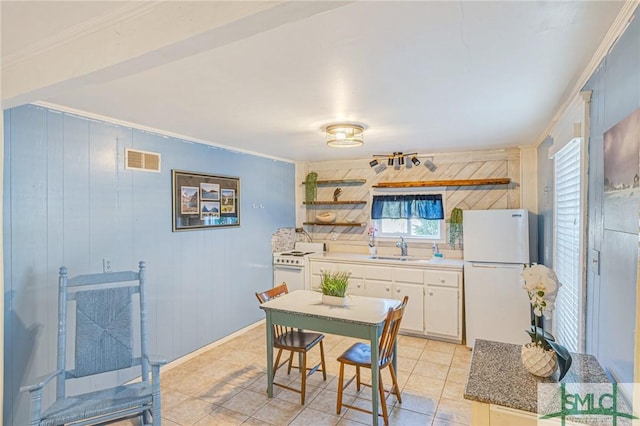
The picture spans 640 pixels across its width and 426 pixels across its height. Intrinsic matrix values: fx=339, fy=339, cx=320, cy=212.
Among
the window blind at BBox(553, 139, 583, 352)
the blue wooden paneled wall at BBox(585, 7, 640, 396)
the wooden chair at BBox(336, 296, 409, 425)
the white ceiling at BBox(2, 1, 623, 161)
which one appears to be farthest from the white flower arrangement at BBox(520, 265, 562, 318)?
the white ceiling at BBox(2, 1, 623, 161)

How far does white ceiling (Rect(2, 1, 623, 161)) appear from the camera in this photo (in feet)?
4.22

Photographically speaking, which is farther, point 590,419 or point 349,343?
point 349,343

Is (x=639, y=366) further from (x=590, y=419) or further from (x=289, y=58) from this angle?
(x=289, y=58)

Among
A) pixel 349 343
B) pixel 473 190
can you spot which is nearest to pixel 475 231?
pixel 473 190

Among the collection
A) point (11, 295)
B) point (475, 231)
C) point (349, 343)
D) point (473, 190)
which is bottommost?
point (349, 343)

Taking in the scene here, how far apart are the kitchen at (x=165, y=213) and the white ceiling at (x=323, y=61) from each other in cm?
29

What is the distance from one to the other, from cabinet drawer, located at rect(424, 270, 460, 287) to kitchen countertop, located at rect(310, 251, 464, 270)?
3.0 inches

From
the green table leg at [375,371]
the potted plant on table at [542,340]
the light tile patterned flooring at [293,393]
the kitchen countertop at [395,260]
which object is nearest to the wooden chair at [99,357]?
the light tile patterned flooring at [293,393]

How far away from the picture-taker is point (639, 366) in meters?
1.01

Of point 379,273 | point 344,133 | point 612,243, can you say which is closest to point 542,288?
point 612,243

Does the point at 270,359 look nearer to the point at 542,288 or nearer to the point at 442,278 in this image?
the point at 542,288

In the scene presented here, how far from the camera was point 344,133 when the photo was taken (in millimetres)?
3127

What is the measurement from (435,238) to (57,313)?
4185 mm

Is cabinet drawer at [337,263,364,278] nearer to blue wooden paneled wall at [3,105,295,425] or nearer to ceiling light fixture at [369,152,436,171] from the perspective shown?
blue wooden paneled wall at [3,105,295,425]
